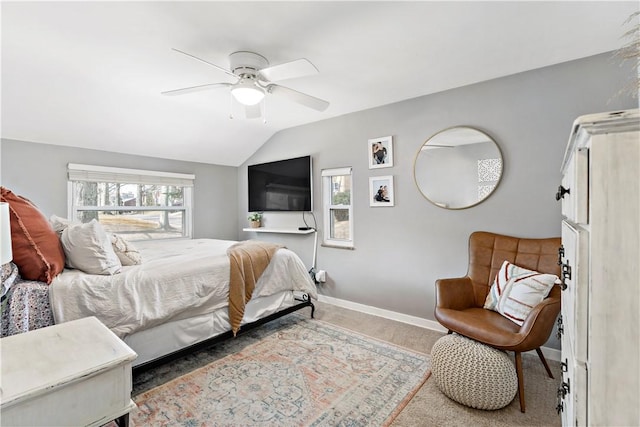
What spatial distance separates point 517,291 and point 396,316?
1397mm

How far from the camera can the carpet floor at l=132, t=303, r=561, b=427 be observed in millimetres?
1643

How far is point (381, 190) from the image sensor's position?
327 centimetres

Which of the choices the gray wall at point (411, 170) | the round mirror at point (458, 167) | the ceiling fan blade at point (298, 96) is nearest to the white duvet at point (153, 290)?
the gray wall at point (411, 170)

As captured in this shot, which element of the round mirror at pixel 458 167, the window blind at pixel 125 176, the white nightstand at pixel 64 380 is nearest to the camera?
the white nightstand at pixel 64 380

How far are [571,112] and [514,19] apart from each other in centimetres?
100

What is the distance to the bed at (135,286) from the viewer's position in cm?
157

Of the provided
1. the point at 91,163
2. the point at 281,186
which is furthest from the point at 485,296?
the point at 91,163

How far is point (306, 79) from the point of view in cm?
259

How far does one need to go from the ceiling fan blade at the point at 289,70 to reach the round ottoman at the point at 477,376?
2065 millimetres

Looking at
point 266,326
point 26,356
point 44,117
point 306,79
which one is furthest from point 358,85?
point 44,117

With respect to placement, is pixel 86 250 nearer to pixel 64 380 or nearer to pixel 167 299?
pixel 167 299

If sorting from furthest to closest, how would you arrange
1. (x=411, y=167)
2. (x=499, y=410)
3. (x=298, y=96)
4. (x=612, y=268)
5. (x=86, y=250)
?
(x=411, y=167)
(x=298, y=96)
(x=86, y=250)
(x=499, y=410)
(x=612, y=268)

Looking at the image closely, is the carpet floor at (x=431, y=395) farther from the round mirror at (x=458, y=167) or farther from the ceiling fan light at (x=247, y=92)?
the ceiling fan light at (x=247, y=92)

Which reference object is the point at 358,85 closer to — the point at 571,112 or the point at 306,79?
the point at 306,79
